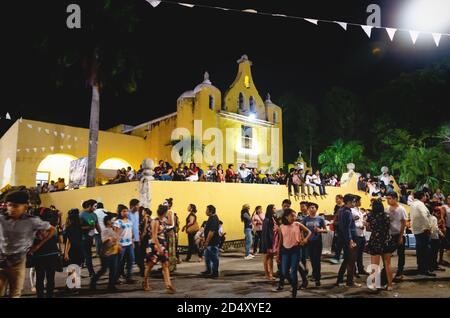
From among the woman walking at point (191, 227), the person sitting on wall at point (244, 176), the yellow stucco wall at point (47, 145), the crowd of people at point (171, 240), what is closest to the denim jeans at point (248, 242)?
the woman walking at point (191, 227)

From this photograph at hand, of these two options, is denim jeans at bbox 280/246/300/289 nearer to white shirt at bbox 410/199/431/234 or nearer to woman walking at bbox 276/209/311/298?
woman walking at bbox 276/209/311/298

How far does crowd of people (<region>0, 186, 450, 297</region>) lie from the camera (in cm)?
495

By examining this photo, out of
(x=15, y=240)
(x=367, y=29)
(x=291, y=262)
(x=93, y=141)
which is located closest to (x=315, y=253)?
(x=291, y=262)

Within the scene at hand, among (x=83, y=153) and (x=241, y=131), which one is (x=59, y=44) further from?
(x=241, y=131)

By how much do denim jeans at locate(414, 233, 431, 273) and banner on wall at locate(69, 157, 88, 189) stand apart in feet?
49.4

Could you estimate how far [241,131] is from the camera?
26031mm

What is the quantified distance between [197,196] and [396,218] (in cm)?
838

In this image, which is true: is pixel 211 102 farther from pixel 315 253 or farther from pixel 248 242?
pixel 315 253

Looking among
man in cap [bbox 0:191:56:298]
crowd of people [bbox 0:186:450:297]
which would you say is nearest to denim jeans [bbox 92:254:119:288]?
crowd of people [bbox 0:186:450:297]

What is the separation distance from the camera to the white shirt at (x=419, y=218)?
8416 millimetres

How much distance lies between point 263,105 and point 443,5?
19890 millimetres

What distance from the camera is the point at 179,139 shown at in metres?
24.0

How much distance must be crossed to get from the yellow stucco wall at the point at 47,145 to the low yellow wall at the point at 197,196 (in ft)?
7.51
